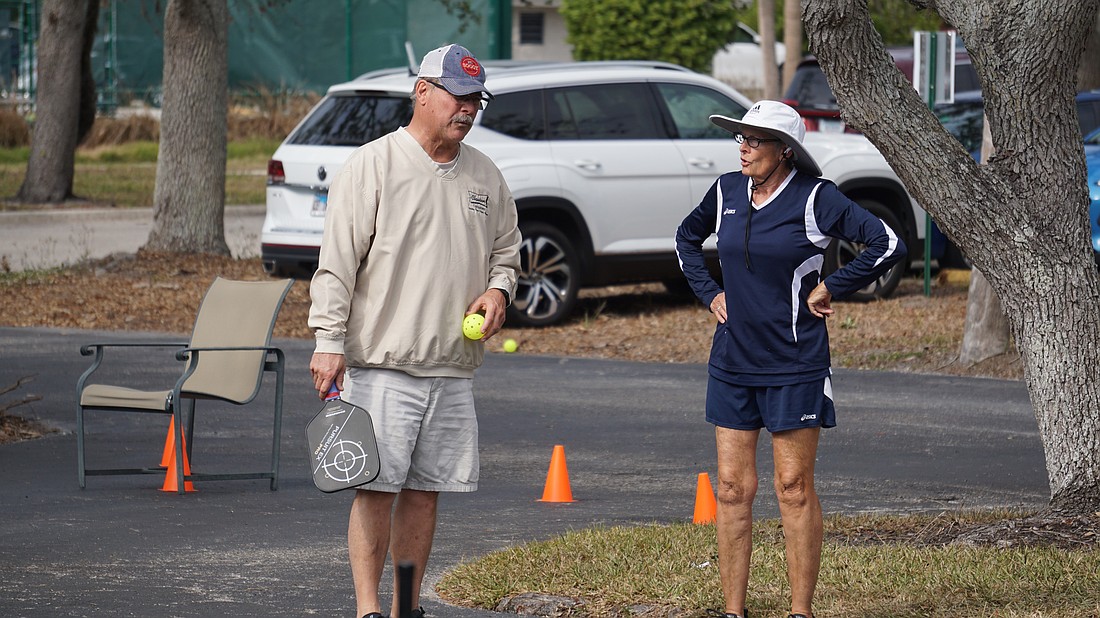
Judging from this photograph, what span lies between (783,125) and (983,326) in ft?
22.5

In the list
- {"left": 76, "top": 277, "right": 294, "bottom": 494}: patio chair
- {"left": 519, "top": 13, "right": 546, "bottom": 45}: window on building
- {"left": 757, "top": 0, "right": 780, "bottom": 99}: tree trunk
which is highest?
{"left": 519, "top": 13, "right": 546, "bottom": 45}: window on building

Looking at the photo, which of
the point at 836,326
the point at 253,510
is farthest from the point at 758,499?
the point at 836,326

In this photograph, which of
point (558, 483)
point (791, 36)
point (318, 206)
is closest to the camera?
point (558, 483)

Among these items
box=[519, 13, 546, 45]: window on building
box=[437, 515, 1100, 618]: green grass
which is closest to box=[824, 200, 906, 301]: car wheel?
box=[437, 515, 1100, 618]: green grass

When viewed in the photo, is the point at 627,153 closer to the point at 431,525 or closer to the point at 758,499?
the point at 758,499

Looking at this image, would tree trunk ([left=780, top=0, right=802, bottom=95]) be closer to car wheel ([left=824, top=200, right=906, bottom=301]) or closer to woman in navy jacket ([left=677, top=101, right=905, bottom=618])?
car wheel ([left=824, top=200, right=906, bottom=301])

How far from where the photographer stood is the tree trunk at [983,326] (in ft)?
38.5

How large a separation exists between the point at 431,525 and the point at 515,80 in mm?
8323

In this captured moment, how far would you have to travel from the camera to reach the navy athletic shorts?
5379mm

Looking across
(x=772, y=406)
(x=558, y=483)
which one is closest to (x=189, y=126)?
(x=558, y=483)

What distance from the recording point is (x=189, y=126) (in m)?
16.3

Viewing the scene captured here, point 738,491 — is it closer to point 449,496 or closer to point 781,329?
point 781,329

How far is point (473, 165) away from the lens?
5398 millimetres

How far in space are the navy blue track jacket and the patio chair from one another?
3085 mm
